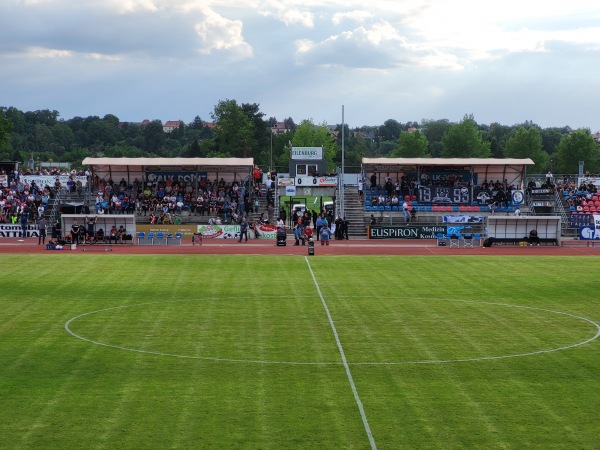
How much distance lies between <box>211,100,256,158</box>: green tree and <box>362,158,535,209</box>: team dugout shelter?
7898cm

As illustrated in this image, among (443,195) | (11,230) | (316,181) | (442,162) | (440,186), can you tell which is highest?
(442,162)

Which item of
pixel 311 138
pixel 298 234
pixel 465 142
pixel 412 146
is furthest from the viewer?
pixel 412 146

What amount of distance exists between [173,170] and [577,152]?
81161 millimetres

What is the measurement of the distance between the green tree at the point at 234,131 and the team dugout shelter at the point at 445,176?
79.0 m

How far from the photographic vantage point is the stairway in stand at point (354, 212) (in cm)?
6331

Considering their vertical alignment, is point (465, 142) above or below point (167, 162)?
above

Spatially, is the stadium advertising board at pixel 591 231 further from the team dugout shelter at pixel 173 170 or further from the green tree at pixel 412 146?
the green tree at pixel 412 146

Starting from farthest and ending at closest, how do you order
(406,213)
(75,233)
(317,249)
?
(406,213), (75,233), (317,249)

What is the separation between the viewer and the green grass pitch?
14.6 m

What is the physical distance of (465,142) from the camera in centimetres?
14012

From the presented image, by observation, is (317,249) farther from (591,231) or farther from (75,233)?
(591,231)

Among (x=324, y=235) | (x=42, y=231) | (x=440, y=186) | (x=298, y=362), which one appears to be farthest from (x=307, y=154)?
(x=298, y=362)

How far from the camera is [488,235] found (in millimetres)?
53875

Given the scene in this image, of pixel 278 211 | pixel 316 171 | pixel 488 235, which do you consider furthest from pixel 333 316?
pixel 316 171
